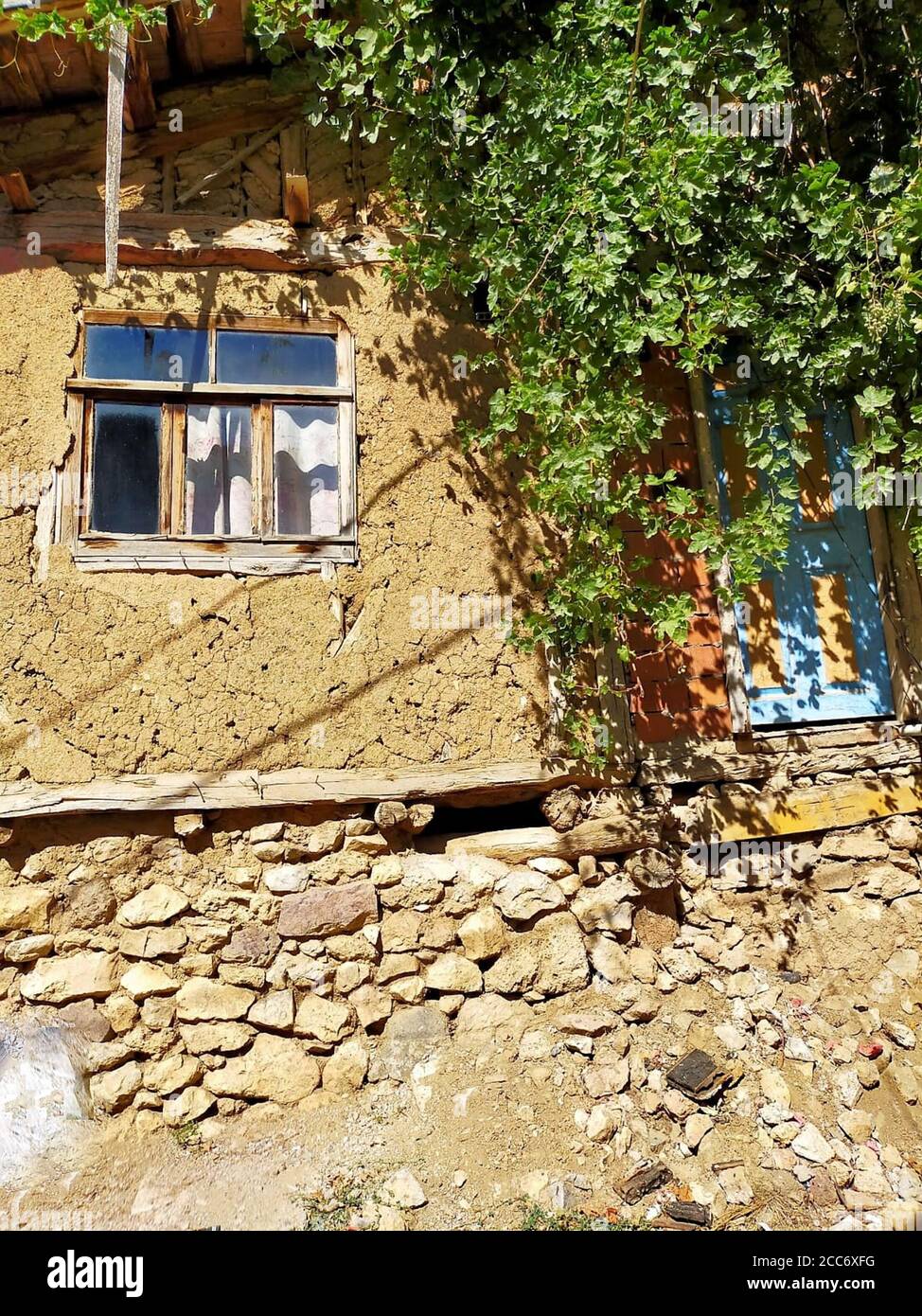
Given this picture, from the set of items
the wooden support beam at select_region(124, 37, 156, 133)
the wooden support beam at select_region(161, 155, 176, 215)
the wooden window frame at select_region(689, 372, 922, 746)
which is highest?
the wooden support beam at select_region(124, 37, 156, 133)

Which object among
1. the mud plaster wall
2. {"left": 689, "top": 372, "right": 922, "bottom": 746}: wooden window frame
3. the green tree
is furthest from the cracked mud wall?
{"left": 689, "top": 372, "right": 922, "bottom": 746}: wooden window frame

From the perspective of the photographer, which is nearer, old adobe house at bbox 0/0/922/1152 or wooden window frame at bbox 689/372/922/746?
old adobe house at bbox 0/0/922/1152

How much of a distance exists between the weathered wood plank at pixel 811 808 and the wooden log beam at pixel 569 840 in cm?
37

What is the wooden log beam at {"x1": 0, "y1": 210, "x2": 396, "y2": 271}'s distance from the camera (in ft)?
16.5

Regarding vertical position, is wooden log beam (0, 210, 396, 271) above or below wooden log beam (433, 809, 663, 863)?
above

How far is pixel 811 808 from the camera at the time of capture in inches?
210

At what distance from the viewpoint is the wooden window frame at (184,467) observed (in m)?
4.90

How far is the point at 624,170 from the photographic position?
429cm

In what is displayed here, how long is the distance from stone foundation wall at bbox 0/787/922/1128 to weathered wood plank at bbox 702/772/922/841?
42cm

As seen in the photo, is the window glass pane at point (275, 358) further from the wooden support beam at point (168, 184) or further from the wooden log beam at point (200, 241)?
the wooden support beam at point (168, 184)

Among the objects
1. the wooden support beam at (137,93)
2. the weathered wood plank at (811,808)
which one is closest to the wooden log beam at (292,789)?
the weathered wood plank at (811,808)

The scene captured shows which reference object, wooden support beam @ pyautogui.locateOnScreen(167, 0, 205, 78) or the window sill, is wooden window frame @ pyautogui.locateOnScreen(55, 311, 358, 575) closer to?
the window sill

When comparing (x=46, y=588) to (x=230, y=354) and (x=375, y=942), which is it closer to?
(x=230, y=354)

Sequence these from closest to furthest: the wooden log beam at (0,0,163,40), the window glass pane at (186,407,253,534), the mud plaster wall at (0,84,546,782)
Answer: the wooden log beam at (0,0,163,40), the mud plaster wall at (0,84,546,782), the window glass pane at (186,407,253,534)
